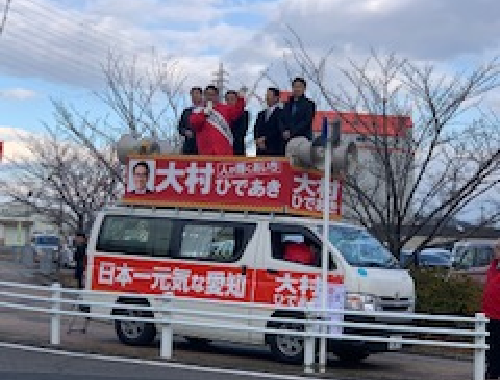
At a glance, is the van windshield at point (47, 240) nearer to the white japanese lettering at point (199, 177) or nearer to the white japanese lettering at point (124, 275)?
the white japanese lettering at point (124, 275)

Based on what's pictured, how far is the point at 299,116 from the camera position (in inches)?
566

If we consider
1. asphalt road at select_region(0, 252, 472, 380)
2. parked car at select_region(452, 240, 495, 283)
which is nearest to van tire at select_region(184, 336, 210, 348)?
asphalt road at select_region(0, 252, 472, 380)

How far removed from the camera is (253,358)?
14234mm

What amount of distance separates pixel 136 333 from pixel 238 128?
3.66 meters

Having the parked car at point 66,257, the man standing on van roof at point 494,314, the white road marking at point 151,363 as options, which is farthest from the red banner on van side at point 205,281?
the parked car at point 66,257

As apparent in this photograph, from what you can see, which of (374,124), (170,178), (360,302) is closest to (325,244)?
(360,302)

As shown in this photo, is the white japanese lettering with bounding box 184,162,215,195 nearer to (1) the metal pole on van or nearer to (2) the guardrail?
(2) the guardrail

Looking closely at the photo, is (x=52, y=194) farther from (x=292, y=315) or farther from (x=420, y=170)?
(x=292, y=315)

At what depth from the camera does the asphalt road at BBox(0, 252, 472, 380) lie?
11.8 meters

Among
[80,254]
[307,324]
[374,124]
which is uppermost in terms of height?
[374,124]

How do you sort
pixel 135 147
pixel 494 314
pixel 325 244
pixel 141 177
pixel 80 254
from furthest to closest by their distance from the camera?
pixel 80 254, pixel 135 147, pixel 141 177, pixel 325 244, pixel 494 314

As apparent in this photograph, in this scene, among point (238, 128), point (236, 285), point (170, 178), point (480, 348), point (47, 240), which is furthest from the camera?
point (47, 240)

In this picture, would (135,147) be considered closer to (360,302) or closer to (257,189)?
(257,189)

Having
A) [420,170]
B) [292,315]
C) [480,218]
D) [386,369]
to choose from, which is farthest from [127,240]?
[480,218]
